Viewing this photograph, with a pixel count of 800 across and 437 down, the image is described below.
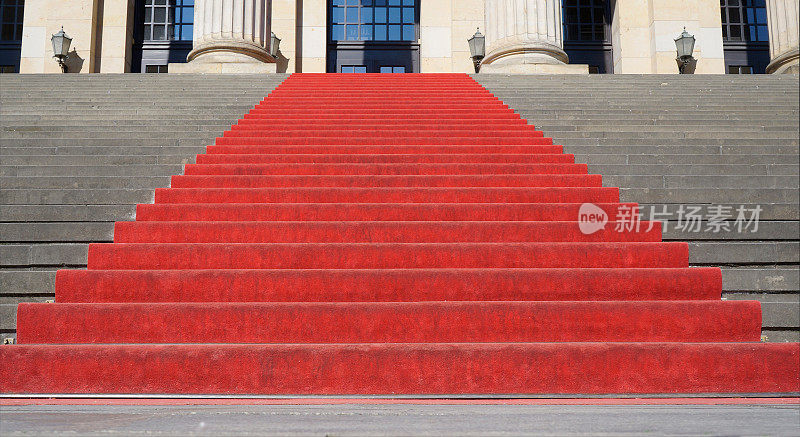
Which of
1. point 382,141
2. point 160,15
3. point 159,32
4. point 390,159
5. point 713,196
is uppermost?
point 160,15

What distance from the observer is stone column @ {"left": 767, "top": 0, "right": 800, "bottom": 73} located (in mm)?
11805

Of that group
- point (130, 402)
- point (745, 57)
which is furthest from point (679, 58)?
point (130, 402)

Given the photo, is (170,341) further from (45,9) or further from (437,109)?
(45,9)

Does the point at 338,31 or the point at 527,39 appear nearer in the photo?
the point at 527,39

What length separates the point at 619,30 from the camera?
16.4m

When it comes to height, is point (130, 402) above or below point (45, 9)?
below

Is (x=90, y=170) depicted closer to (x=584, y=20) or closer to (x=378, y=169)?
(x=378, y=169)

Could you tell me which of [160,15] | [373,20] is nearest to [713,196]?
[373,20]

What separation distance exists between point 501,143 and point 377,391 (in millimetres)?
4057

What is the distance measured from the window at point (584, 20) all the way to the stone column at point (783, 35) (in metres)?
5.08

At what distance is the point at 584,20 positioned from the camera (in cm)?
1738

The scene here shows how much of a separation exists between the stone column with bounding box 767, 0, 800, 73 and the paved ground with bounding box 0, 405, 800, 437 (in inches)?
468

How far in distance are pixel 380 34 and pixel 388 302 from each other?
583 inches

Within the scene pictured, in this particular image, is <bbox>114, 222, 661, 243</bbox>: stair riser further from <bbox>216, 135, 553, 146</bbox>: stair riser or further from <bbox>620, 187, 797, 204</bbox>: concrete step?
<bbox>216, 135, 553, 146</bbox>: stair riser
